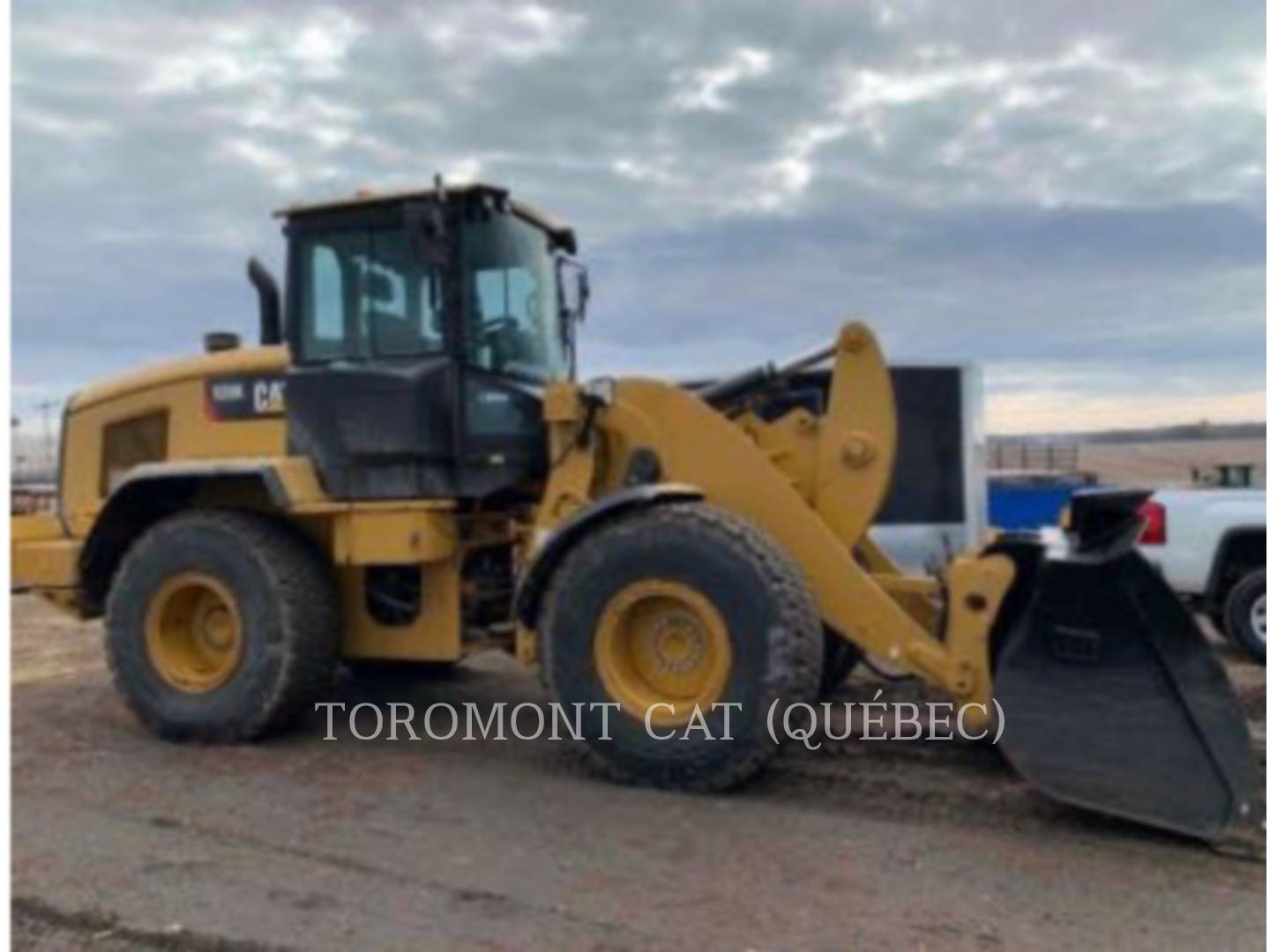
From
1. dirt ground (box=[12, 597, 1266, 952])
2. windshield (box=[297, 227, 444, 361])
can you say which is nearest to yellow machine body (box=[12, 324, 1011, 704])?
windshield (box=[297, 227, 444, 361])

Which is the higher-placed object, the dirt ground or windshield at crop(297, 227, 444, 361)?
windshield at crop(297, 227, 444, 361)

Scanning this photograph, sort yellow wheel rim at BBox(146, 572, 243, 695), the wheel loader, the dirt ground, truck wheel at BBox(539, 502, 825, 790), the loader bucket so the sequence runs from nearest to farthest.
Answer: the dirt ground < the loader bucket < the wheel loader < truck wheel at BBox(539, 502, 825, 790) < yellow wheel rim at BBox(146, 572, 243, 695)

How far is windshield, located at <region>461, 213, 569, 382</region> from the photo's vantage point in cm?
672

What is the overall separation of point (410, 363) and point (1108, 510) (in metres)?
3.36

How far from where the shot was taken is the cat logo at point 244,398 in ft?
23.6

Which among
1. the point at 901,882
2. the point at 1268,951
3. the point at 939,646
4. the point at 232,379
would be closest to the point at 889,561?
the point at 939,646

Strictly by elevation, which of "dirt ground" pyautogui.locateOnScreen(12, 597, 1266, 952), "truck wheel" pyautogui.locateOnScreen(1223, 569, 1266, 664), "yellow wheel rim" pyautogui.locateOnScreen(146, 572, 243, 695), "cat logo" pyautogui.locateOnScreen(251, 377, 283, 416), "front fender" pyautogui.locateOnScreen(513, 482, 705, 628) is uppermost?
"cat logo" pyautogui.locateOnScreen(251, 377, 283, 416)

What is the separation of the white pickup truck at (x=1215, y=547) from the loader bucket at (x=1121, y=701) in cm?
512

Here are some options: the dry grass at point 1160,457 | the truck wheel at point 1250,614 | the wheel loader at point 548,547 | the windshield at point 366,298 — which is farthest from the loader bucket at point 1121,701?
the dry grass at point 1160,457

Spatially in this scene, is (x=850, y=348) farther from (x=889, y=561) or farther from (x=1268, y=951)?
(x=1268, y=951)

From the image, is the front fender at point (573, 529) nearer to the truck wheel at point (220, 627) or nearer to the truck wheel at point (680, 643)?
the truck wheel at point (680, 643)

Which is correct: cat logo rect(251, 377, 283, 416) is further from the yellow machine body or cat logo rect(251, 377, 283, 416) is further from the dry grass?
the dry grass

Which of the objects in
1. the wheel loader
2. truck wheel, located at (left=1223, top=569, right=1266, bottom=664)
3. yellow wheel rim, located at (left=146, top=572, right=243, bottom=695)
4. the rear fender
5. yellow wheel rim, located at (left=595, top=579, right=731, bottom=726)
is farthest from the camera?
truck wheel, located at (left=1223, top=569, right=1266, bottom=664)

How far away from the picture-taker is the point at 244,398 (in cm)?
730
